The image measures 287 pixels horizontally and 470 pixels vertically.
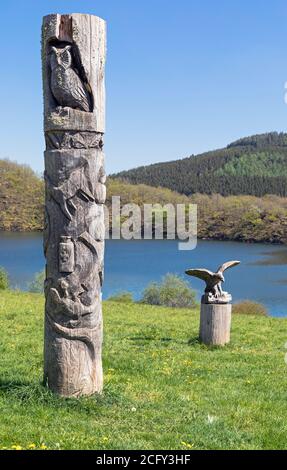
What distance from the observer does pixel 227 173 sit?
555 ft

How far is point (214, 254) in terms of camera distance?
8244cm

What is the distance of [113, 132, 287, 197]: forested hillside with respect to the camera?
152 meters

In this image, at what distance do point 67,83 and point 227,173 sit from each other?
538 ft

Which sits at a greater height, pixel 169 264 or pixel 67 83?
pixel 67 83

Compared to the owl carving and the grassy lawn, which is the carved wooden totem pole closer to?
the owl carving

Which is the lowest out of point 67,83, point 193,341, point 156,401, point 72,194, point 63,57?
point 193,341

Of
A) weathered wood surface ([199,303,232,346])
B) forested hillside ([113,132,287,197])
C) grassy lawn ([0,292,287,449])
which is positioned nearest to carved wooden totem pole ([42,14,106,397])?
grassy lawn ([0,292,287,449])

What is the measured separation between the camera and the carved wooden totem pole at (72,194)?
25.3 ft

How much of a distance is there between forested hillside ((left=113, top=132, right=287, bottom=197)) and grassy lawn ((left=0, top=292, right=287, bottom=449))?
13600 centimetres

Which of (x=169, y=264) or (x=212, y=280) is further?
(x=169, y=264)

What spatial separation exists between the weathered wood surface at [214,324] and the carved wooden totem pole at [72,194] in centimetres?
582

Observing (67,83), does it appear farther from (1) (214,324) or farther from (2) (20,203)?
(2) (20,203)

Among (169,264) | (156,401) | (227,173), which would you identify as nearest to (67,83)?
(156,401)

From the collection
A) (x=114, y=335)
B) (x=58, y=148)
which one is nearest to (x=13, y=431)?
(x=58, y=148)
